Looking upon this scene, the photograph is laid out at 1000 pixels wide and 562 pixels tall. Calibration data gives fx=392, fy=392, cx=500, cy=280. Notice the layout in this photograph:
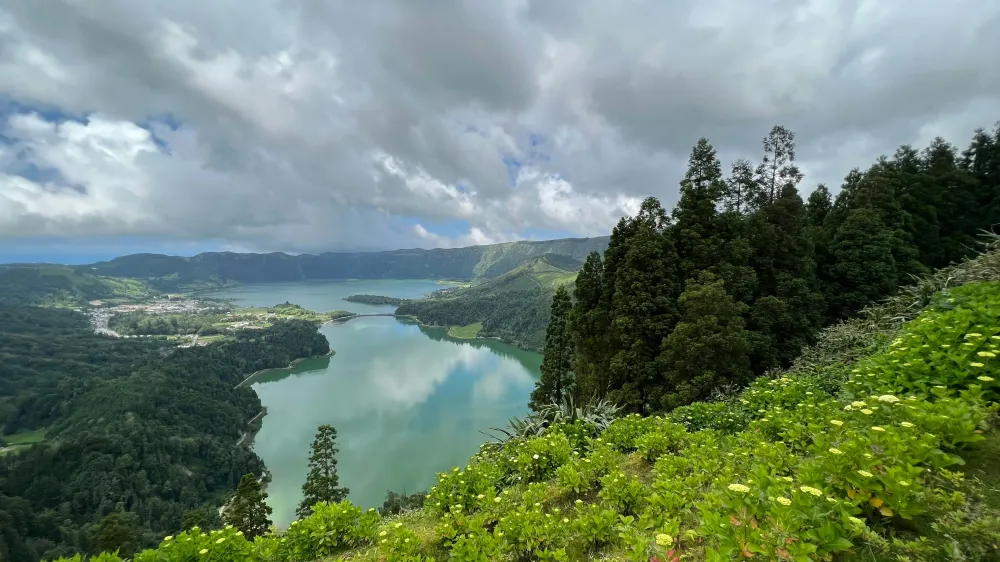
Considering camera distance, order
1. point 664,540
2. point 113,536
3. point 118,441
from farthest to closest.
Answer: point 118,441 → point 113,536 → point 664,540

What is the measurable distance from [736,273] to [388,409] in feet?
154

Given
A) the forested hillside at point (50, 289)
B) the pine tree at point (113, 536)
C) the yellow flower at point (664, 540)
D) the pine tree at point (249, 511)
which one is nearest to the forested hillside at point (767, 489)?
the yellow flower at point (664, 540)

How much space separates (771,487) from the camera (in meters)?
2.39

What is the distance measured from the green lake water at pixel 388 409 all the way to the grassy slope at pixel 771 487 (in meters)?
16.0

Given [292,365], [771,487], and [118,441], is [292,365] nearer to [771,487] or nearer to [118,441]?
[118,441]

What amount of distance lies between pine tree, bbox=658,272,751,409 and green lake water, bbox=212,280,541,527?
430 inches

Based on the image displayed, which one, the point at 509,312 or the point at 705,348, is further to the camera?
the point at 509,312

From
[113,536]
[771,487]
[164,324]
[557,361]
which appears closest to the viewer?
[771,487]

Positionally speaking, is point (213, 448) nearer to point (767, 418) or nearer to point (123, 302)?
point (767, 418)

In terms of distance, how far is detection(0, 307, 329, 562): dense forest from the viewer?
1373 inches

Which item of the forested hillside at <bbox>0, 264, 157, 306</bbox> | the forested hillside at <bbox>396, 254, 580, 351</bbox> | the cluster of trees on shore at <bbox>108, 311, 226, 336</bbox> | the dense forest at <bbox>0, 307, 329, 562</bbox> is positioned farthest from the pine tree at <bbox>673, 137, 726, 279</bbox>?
the forested hillside at <bbox>0, 264, 157, 306</bbox>

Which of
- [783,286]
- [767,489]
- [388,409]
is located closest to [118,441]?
[388,409]

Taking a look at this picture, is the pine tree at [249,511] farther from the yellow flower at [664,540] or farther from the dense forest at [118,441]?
the yellow flower at [664,540]

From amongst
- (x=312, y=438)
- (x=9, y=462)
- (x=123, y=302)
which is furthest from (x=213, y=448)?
(x=123, y=302)
